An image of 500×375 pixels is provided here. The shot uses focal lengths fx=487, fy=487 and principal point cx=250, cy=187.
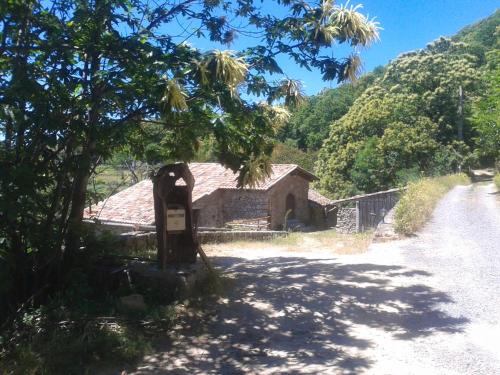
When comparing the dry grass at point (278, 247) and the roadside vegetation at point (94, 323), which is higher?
the dry grass at point (278, 247)

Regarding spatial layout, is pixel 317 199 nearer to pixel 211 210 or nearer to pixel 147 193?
pixel 211 210

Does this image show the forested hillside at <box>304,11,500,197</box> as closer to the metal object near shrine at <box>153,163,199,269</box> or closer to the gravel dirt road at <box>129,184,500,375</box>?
the gravel dirt road at <box>129,184,500,375</box>

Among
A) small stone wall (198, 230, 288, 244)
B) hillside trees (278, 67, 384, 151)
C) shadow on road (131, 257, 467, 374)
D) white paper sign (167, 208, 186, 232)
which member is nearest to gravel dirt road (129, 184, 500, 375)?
shadow on road (131, 257, 467, 374)

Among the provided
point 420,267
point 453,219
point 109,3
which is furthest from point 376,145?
point 109,3

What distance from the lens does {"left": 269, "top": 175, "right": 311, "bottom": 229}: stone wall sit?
28125 millimetres

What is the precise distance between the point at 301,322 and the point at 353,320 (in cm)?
68

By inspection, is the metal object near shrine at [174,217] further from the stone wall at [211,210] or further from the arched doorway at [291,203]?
the arched doorway at [291,203]

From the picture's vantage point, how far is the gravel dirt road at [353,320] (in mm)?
4988

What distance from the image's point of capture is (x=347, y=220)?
936 inches

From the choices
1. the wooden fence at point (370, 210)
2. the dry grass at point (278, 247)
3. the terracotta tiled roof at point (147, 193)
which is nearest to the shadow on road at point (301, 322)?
the dry grass at point (278, 247)

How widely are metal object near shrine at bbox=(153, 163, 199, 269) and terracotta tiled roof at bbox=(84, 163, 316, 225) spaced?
522 inches

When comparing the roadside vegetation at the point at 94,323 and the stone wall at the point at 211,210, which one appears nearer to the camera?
the roadside vegetation at the point at 94,323

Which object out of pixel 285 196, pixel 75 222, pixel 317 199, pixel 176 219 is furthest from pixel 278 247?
pixel 317 199

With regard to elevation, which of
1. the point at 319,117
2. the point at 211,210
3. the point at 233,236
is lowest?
the point at 233,236
